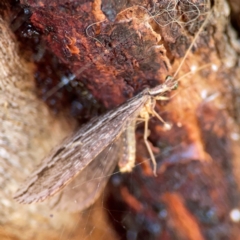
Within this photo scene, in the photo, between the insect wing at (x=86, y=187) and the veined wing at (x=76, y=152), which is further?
the insect wing at (x=86, y=187)

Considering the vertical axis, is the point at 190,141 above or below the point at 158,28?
below

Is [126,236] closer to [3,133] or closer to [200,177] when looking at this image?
[200,177]

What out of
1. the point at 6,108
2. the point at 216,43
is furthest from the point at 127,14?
the point at 6,108

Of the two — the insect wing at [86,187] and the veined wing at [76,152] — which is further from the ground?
the veined wing at [76,152]

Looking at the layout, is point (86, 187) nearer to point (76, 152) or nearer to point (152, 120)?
point (76, 152)

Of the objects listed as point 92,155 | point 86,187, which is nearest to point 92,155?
point 92,155
